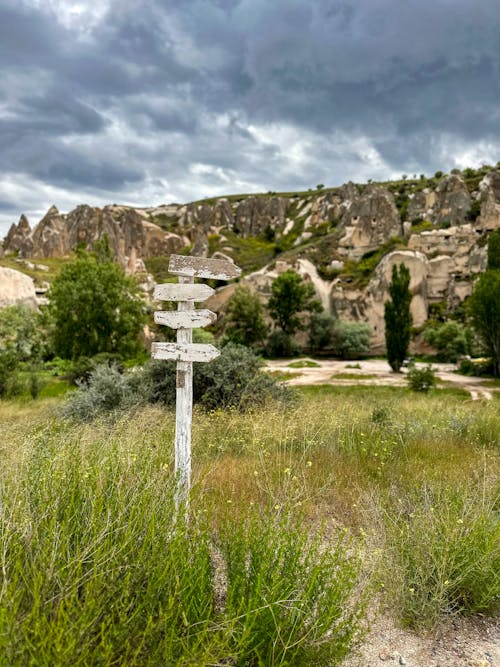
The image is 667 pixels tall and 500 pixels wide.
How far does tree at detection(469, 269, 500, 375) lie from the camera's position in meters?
24.0

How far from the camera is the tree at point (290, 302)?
3791 cm

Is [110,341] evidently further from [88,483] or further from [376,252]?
[376,252]

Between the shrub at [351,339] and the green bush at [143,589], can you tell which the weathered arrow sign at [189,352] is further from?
the shrub at [351,339]

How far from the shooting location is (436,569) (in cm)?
341

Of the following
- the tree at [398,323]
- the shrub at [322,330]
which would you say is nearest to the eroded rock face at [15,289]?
the shrub at [322,330]

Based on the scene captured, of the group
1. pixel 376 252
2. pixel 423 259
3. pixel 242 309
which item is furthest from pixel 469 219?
pixel 242 309

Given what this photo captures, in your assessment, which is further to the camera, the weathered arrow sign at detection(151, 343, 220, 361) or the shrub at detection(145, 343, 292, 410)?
the shrub at detection(145, 343, 292, 410)

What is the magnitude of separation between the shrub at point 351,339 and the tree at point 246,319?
6.30 meters

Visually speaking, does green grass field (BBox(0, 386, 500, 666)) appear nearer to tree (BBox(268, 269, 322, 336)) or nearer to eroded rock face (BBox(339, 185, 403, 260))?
tree (BBox(268, 269, 322, 336))

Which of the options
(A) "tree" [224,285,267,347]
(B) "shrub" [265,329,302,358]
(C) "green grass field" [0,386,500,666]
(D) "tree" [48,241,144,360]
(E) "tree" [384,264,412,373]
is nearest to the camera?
(C) "green grass field" [0,386,500,666]

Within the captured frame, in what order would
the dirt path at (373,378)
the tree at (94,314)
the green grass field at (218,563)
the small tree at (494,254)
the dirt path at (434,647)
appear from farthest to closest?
the small tree at (494,254)
the dirt path at (373,378)
the tree at (94,314)
the dirt path at (434,647)
the green grass field at (218,563)

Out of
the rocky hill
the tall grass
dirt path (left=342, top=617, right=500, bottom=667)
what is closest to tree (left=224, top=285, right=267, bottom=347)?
the rocky hill

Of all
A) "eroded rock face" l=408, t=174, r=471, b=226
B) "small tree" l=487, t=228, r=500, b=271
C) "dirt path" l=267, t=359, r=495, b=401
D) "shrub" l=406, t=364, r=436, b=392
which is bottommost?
"dirt path" l=267, t=359, r=495, b=401

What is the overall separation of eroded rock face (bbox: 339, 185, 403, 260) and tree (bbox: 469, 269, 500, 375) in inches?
991
